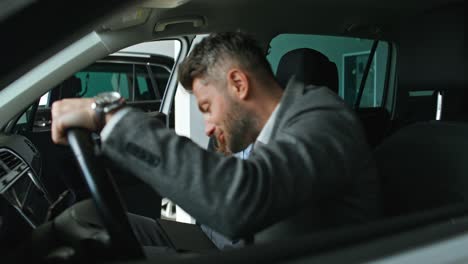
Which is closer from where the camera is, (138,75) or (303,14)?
(303,14)

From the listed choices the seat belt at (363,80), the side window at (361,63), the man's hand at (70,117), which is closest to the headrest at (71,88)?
the man's hand at (70,117)

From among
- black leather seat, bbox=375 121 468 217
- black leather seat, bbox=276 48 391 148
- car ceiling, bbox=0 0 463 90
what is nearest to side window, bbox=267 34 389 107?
car ceiling, bbox=0 0 463 90

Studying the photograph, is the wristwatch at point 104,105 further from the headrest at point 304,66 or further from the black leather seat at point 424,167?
the headrest at point 304,66

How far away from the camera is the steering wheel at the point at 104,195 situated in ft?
3.17

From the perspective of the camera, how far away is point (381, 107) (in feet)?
13.7

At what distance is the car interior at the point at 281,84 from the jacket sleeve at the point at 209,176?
0.07 metres

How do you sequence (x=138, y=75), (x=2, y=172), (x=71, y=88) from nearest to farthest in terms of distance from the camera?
(x=2, y=172) < (x=71, y=88) < (x=138, y=75)

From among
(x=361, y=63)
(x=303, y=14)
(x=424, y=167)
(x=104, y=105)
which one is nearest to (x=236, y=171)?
(x=104, y=105)

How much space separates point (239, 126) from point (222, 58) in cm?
19

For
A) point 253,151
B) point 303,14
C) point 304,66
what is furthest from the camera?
point 303,14

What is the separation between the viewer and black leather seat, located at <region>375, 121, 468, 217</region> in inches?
65.6

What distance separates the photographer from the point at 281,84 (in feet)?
5.92

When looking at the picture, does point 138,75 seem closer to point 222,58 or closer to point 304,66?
point 304,66

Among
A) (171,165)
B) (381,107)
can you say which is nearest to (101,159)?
(171,165)
